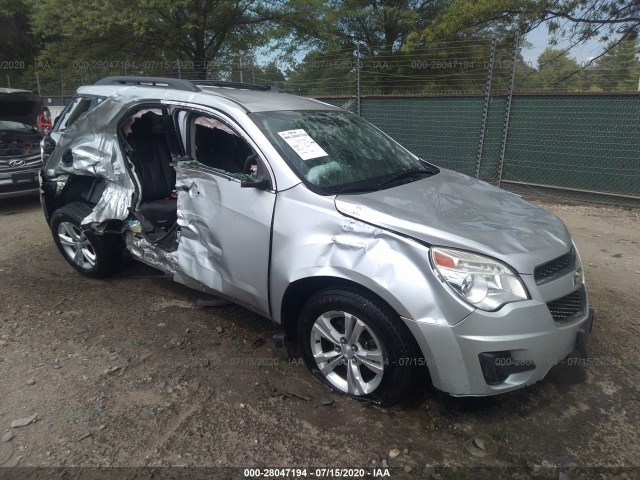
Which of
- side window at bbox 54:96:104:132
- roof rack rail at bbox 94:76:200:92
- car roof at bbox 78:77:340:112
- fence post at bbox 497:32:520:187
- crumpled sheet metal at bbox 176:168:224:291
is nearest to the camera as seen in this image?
crumpled sheet metal at bbox 176:168:224:291

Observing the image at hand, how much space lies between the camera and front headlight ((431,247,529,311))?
2262 millimetres

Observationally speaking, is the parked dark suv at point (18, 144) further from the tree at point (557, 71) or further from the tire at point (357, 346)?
the tree at point (557, 71)

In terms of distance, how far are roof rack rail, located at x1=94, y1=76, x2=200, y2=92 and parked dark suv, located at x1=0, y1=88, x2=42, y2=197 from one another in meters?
3.34

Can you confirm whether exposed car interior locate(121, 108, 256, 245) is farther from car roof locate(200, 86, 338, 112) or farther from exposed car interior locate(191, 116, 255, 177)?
car roof locate(200, 86, 338, 112)

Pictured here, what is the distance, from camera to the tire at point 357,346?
2.41 metres

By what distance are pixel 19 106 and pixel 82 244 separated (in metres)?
4.56

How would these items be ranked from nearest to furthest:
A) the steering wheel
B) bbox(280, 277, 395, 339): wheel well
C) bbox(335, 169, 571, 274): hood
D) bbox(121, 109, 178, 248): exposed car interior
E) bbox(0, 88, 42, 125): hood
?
bbox(335, 169, 571, 274): hood → bbox(280, 277, 395, 339): wheel well → the steering wheel → bbox(121, 109, 178, 248): exposed car interior → bbox(0, 88, 42, 125): hood

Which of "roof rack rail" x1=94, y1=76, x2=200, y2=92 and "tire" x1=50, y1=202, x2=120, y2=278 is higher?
"roof rack rail" x1=94, y1=76, x2=200, y2=92

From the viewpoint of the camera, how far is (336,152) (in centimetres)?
322

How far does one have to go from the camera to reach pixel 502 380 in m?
2.35

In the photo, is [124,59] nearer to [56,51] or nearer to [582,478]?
[56,51]

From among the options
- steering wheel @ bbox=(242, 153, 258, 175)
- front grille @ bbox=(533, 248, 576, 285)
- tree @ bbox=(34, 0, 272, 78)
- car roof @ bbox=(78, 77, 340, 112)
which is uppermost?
tree @ bbox=(34, 0, 272, 78)

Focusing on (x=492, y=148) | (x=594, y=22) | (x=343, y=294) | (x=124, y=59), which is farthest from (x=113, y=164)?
(x=124, y=59)

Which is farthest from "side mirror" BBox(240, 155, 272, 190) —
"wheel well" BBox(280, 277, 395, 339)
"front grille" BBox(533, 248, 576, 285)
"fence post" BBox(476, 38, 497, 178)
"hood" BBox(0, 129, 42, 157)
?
"fence post" BBox(476, 38, 497, 178)
